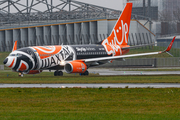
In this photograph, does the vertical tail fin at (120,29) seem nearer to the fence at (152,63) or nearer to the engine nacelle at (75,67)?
the engine nacelle at (75,67)

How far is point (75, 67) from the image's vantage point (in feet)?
142

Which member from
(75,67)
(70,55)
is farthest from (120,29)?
(75,67)

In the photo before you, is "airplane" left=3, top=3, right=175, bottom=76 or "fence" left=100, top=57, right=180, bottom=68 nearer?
"airplane" left=3, top=3, right=175, bottom=76

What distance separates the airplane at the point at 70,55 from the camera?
42.0 meters
